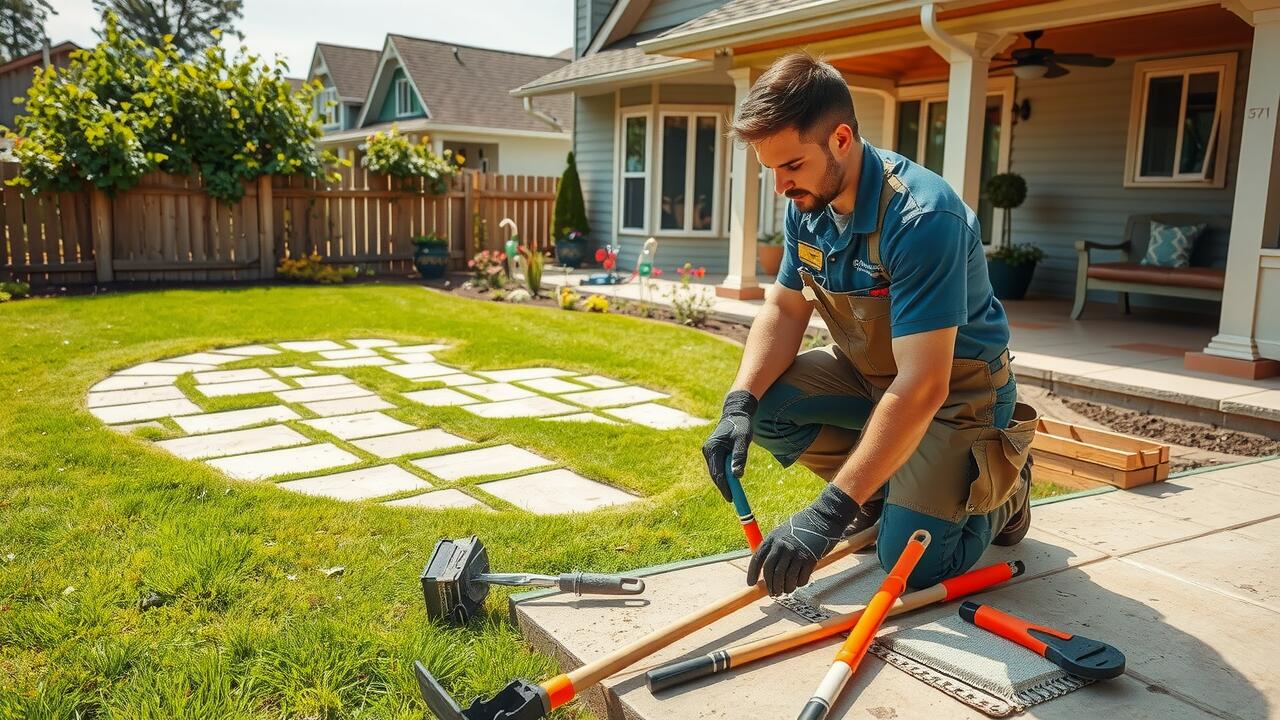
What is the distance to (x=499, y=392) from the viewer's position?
5.18 meters

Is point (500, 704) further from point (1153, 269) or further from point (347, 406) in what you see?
point (1153, 269)

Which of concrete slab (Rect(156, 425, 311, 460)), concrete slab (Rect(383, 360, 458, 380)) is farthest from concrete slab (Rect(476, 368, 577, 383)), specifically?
concrete slab (Rect(156, 425, 311, 460))

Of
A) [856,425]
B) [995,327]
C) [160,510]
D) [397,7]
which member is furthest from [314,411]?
[397,7]

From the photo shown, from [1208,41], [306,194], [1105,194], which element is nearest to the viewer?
[1208,41]

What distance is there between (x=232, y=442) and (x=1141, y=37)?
7.23m

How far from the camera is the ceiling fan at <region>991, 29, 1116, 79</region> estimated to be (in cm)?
746

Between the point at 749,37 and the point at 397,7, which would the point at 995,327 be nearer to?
the point at 749,37

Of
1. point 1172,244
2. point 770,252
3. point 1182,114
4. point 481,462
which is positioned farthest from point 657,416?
point 770,252

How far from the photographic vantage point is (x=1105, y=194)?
868cm

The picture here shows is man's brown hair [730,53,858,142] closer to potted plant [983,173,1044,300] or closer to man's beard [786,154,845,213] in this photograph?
man's beard [786,154,845,213]

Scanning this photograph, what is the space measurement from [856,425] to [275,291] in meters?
8.31

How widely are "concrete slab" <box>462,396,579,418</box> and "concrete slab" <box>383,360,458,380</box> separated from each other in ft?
2.92

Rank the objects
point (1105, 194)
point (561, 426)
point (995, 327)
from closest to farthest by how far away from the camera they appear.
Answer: point (995, 327) < point (561, 426) < point (1105, 194)

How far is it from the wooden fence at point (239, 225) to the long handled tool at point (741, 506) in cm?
950
